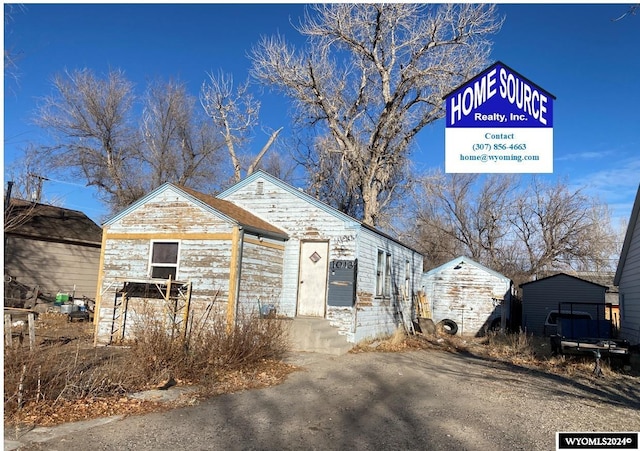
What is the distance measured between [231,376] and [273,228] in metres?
6.19

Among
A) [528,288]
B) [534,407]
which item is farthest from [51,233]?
[528,288]

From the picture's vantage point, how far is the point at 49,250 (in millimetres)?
20422

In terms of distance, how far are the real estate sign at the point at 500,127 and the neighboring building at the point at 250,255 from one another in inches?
287

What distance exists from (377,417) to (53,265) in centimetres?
1761

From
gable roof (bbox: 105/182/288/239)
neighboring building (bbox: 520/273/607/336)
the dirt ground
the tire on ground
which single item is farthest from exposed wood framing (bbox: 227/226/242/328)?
neighboring building (bbox: 520/273/607/336)

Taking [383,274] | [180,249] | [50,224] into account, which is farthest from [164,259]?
[50,224]

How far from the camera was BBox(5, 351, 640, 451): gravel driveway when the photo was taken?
18.9ft

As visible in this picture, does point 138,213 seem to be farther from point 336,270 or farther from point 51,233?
point 51,233

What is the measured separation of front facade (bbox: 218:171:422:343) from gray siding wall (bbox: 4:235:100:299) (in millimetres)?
8875

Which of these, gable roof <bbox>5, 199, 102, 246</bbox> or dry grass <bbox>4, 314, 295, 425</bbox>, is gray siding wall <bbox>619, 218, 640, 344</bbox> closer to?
dry grass <bbox>4, 314, 295, 425</bbox>

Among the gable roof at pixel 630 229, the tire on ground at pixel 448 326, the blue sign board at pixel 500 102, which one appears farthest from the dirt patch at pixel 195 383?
the blue sign board at pixel 500 102

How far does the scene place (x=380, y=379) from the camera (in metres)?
9.97

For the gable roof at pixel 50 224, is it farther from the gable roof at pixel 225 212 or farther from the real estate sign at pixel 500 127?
the real estate sign at pixel 500 127

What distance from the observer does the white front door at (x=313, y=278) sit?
47.5ft
